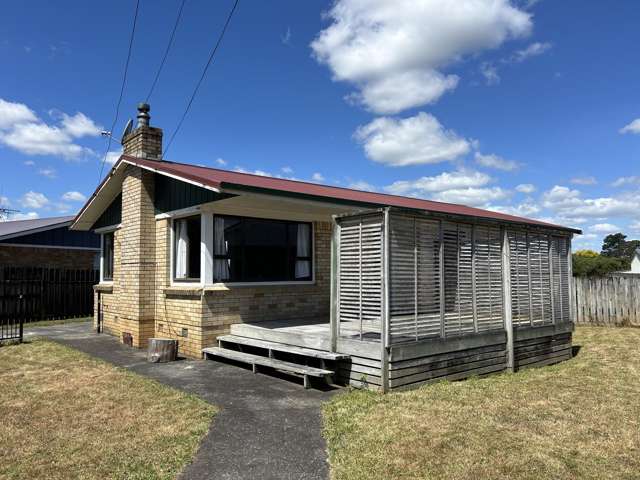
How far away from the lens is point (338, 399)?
6461 mm

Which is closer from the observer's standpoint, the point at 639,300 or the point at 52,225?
the point at 639,300

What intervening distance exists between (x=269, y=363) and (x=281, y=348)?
32 cm

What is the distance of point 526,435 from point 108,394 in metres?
5.42

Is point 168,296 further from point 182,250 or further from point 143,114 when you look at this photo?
point 143,114

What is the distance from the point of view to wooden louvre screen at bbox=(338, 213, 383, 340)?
22.7ft

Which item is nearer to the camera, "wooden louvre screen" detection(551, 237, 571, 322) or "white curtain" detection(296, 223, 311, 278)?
"wooden louvre screen" detection(551, 237, 571, 322)

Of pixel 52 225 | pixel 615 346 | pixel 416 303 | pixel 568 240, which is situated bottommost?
pixel 615 346

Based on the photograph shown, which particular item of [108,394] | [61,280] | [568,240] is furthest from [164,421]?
[61,280]

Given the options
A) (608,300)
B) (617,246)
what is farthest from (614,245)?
(608,300)

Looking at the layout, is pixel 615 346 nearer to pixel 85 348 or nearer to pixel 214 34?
pixel 214 34

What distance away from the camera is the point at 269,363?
7.93m

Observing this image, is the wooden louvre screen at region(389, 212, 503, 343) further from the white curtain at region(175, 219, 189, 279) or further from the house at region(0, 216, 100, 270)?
the house at region(0, 216, 100, 270)

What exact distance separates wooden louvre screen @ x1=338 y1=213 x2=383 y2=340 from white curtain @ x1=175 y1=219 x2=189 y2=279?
4.43m

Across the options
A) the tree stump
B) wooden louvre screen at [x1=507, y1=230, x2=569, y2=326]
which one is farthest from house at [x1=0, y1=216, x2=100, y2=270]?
wooden louvre screen at [x1=507, y1=230, x2=569, y2=326]
